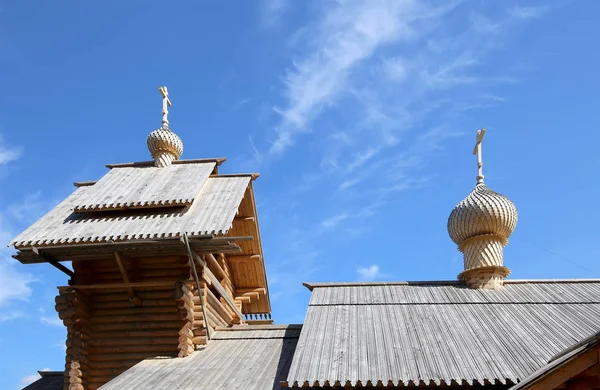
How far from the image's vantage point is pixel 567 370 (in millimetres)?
4707

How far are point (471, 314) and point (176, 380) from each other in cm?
523

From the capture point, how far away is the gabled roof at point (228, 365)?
8.66 m

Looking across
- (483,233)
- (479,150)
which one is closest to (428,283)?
(483,233)

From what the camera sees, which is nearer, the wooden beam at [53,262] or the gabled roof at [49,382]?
the wooden beam at [53,262]

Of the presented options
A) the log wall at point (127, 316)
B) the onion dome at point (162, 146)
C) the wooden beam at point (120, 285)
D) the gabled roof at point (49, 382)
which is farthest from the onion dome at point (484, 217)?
the gabled roof at point (49, 382)

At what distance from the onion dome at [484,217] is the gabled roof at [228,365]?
4199 millimetres

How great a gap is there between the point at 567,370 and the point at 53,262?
9.48 meters

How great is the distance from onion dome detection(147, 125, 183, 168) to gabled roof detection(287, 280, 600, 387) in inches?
209

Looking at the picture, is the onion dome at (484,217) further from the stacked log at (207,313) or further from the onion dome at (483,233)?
the stacked log at (207,313)

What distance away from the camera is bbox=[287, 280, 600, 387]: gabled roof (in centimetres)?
771

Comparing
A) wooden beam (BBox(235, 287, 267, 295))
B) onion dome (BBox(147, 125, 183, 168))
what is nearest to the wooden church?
onion dome (BBox(147, 125, 183, 168))

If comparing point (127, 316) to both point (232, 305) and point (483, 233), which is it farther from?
point (483, 233)

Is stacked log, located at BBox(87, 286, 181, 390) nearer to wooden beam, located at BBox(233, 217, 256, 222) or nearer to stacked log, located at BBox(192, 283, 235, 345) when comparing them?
stacked log, located at BBox(192, 283, 235, 345)

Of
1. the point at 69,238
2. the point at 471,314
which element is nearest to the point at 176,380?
the point at 69,238
